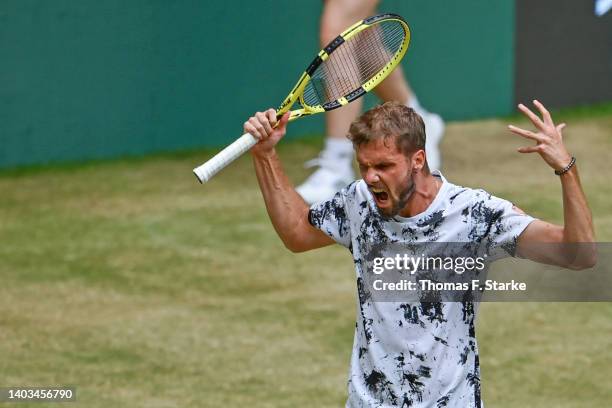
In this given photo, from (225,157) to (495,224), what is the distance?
967 millimetres

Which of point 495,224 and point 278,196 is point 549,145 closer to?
point 495,224

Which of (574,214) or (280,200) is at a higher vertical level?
(280,200)

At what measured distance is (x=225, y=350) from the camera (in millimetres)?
5992

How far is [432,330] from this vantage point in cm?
369

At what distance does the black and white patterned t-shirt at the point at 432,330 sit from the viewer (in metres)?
3.68

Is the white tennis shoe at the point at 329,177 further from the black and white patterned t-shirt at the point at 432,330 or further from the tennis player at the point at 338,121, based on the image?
the black and white patterned t-shirt at the point at 432,330

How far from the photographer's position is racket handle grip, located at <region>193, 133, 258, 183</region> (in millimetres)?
4129

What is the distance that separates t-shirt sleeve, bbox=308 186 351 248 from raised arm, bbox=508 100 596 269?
57cm

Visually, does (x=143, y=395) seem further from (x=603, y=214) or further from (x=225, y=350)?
(x=603, y=214)

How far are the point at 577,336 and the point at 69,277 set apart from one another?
2612 mm

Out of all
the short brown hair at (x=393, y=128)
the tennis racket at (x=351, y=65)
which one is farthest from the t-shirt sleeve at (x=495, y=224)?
the tennis racket at (x=351, y=65)

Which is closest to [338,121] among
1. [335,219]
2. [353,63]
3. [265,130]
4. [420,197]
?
[353,63]

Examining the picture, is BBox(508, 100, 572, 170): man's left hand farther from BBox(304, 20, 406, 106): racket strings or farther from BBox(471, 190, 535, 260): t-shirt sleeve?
BBox(304, 20, 406, 106): racket strings

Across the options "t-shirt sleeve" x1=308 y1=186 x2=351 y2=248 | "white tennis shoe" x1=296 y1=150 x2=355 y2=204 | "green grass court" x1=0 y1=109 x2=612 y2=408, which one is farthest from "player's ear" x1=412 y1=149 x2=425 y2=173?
"white tennis shoe" x1=296 y1=150 x2=355 y2=204
